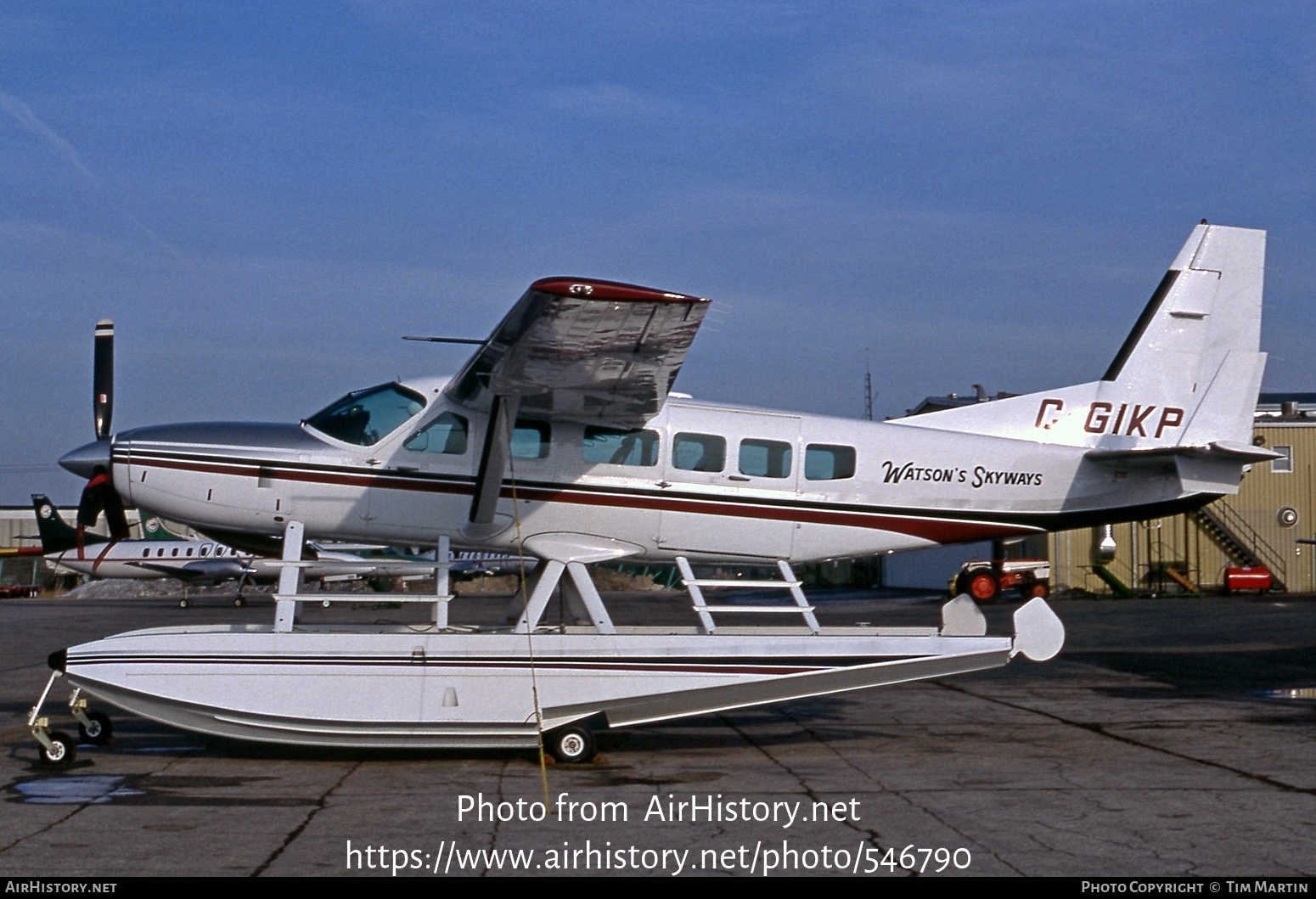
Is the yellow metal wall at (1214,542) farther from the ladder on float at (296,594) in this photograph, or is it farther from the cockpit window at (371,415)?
the ladder on float at (296,594)

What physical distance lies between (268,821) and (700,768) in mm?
3542

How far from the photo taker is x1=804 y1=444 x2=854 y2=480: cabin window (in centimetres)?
1146

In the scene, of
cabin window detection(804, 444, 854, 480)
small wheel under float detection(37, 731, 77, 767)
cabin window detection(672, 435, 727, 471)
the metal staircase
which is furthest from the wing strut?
the metal staircase

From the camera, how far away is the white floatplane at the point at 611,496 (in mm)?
9781

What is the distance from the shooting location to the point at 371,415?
11.3 m

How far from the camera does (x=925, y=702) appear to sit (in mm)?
14773

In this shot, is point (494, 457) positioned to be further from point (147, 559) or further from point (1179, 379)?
point (147, 559)

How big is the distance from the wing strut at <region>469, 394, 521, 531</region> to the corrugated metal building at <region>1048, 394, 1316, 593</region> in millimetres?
34687

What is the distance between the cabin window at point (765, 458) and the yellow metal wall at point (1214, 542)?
33.6 metres

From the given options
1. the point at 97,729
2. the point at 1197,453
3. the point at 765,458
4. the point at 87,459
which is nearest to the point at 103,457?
the point at 87,459

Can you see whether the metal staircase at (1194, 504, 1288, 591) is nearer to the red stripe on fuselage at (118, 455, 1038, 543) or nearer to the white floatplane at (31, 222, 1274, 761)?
the white floatplane at (31, 222, 1274, 761)

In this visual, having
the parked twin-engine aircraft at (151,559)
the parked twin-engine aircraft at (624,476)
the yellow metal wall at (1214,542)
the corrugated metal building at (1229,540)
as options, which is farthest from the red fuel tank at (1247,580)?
the parked twin-engine aircraft at (624,476)

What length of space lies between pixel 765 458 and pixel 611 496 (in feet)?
4.68

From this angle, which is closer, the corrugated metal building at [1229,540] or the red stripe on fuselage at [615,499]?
the red stripe on fuselage at [615,499]
